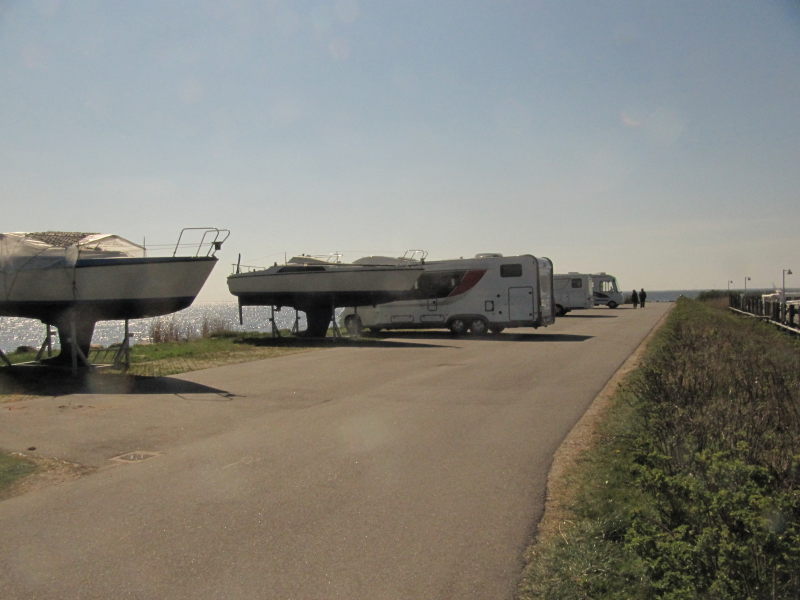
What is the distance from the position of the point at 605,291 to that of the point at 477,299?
32035 mm

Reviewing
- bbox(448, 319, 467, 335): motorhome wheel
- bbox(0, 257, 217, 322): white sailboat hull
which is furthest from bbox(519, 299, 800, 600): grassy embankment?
bbox(448, 319, 467, 335): motorhome wheel

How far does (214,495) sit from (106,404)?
19.4 feet

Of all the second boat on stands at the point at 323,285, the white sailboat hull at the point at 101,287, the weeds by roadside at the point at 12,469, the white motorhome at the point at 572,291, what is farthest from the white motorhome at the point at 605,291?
the weeds by roadside at the point at 12,469

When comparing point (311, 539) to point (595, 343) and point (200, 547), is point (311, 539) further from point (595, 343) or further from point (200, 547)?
point (595, 343)

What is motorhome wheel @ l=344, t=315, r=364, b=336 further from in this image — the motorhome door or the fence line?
the fence line

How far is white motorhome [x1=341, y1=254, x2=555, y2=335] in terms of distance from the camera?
2566 centimetres

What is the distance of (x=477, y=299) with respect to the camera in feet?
87.0

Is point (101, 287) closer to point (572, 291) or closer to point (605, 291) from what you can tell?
point (572, 291)

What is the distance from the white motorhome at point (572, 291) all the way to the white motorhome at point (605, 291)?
10.0 metres

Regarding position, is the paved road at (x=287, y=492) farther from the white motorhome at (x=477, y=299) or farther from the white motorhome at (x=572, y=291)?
the white motorhome at (x=572, y=291)

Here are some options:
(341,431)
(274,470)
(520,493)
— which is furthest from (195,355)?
(520,493)

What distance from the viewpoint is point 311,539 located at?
4992 mm

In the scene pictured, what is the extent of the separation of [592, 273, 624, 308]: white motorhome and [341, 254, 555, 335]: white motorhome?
29.5 metres

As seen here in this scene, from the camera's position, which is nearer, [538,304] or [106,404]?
[106,404]
